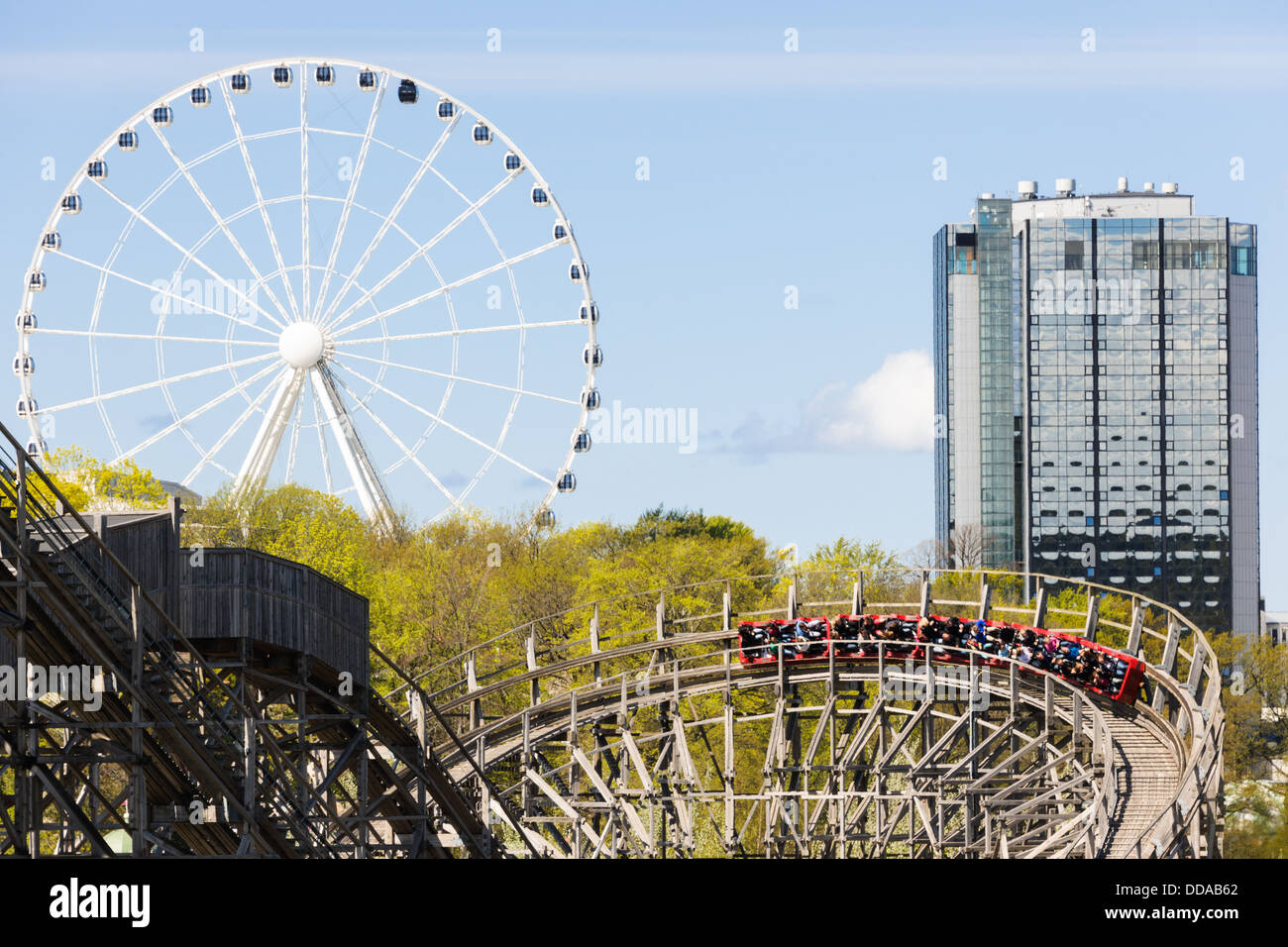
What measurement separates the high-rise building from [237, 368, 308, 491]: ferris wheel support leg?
317 feet

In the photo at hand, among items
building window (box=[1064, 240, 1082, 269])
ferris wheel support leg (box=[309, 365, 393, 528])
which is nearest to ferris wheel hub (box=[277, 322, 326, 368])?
ferris wheel support leg (box=[309, 365, 393, 528])

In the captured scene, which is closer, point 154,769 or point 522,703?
point 154,769

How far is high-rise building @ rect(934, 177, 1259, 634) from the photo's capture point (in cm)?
15262

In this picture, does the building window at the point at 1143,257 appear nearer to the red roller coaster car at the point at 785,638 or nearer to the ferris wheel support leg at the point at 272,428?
the ferris wheel support leg at the point at 272,428

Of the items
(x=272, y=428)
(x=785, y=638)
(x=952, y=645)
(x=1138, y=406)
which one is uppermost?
(x=1138, y=406)

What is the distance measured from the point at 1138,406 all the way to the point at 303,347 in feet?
349

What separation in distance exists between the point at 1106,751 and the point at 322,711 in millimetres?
14313

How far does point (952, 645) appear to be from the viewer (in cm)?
4350

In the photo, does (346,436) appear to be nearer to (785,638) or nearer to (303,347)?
(303,347)

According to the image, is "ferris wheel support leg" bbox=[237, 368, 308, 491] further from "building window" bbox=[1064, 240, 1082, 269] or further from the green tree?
"building window" bbox=[1064, 240, 1082, 269]

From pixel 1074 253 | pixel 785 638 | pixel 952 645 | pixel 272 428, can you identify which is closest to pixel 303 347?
pixel 272 428
